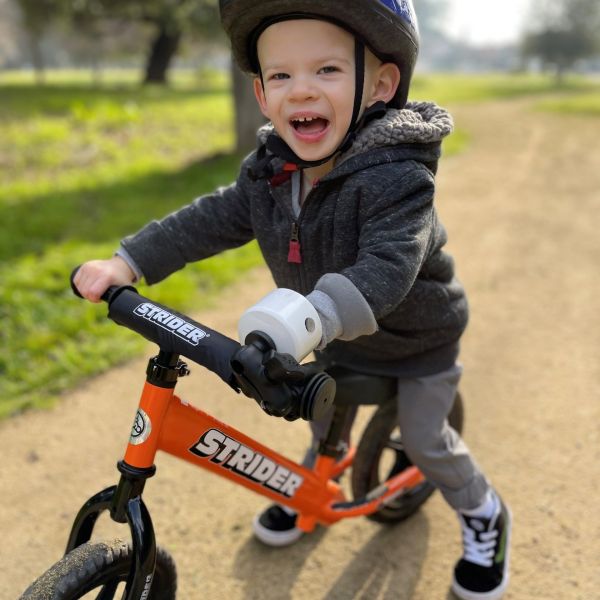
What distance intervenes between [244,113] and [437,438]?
6.80 m

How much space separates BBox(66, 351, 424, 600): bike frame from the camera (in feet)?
5.70

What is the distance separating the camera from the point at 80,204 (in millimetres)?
6902

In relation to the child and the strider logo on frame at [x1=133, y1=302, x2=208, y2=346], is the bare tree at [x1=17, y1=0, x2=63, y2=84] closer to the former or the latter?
the child

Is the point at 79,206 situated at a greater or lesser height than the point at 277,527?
lesser

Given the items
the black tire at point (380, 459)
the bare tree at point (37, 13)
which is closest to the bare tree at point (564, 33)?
the bare tree at point (37, 13)

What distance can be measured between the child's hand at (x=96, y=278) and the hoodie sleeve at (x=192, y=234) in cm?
13

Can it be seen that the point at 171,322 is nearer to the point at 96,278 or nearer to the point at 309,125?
the point at 96,278

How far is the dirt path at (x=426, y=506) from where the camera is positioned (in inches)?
102

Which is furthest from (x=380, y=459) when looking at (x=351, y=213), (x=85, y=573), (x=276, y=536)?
(x=85, y=573)

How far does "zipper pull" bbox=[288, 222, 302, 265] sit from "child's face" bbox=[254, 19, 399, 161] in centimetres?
22

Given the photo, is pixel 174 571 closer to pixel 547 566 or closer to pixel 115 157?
pixel 547 566

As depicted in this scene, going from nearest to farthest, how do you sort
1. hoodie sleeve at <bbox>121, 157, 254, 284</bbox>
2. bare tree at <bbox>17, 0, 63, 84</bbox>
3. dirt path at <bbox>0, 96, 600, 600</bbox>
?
hoodie sleeve at <bbox>121, 157, 254, 284</bbox>
dirt path at <bbox>0, 96, 600, 600</bbox>
bare tree at <bbox>17, 0, 63, 84</bbox>

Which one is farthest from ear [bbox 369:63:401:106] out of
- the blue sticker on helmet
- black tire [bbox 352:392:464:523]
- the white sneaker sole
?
the white sneaker sole

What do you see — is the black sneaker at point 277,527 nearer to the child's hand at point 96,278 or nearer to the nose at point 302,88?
the child's hand at point 96,278
